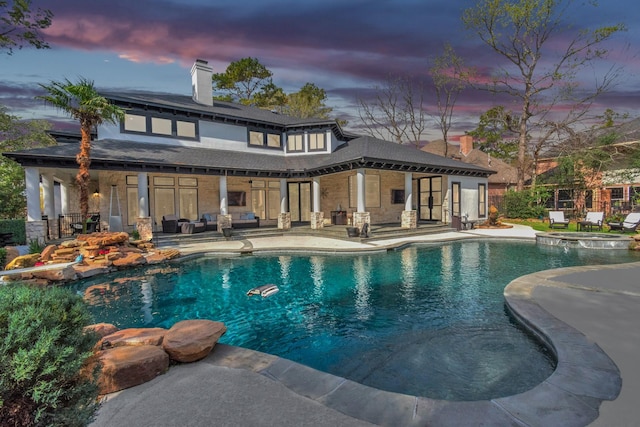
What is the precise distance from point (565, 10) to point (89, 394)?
32.6m

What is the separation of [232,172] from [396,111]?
24133 mm

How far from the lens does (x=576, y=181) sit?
2156cm

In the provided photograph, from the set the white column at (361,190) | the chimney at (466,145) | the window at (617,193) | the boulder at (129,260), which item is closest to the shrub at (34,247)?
the boulder at (129,260)

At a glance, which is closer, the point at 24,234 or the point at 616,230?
the point at 24,234

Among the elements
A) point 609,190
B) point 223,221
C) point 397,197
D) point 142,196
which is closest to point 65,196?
point 142,196

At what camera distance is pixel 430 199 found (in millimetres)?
20062

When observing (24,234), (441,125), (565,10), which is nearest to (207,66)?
(24,234)

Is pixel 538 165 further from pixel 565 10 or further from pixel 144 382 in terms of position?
pixel 144 382

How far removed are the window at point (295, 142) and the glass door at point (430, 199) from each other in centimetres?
859

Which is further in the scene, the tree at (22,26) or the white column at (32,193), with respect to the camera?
the tree at (22,26)

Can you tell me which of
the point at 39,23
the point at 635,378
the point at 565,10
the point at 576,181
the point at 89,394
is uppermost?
the point at 565,10

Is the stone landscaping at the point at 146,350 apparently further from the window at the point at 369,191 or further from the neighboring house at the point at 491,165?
the neighboring house at the point at 491,165

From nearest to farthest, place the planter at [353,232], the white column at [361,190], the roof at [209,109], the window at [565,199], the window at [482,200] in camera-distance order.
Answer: the planter at [353,232] → the white column at [361,190] → the roof at [209,109] → the window at [482,200] → the window at [565,199]

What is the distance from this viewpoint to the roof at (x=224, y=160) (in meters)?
12.5
